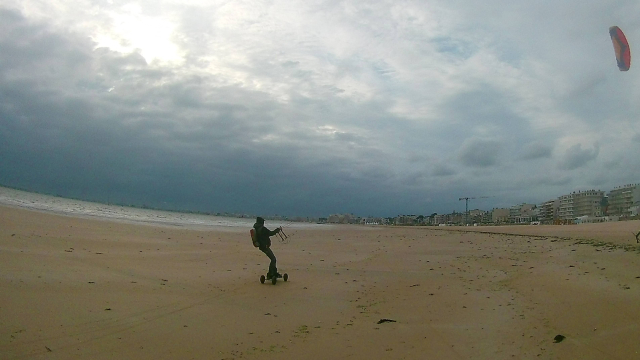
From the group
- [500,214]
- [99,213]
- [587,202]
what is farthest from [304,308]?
[500,214]

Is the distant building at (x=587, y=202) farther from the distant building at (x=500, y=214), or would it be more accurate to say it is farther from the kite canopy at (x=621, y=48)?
the kite canopy at (x=621, y=48)

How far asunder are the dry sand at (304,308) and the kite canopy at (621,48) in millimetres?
4961

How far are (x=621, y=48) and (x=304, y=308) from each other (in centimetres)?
1068

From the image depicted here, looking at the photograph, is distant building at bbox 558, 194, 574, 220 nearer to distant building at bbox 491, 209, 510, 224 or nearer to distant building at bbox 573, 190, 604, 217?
distant building at bbox 573, 190, 604, 217

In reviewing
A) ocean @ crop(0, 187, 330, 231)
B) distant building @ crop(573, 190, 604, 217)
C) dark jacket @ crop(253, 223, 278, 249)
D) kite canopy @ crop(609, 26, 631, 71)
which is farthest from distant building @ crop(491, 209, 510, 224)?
dark jacket @ crop(253, 223, 278, 249)

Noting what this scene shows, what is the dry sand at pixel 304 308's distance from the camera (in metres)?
5.44

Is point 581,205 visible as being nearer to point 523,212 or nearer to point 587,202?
point 587,202

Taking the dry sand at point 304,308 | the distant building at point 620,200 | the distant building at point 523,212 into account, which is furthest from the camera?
the distant building at point 523,212

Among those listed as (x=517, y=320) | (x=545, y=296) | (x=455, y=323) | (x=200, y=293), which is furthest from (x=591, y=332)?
(x=200, y=293)

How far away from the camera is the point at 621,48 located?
1080 centimetres

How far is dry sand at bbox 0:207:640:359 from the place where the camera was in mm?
5438

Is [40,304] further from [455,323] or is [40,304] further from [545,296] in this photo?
[545,296]

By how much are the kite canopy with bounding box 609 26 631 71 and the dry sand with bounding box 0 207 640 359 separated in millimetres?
4961

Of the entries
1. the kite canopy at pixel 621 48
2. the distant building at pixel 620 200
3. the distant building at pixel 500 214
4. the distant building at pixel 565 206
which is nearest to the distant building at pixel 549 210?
the distant building at pixel 565 206
